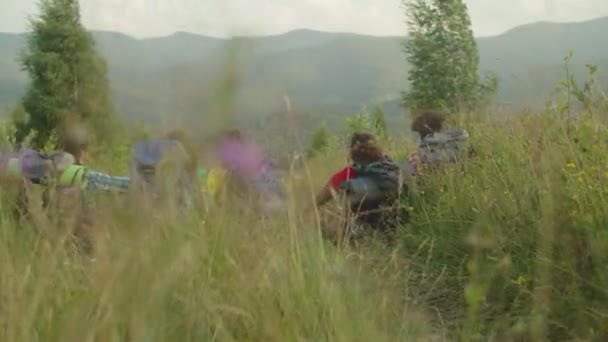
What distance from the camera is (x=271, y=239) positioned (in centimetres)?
252

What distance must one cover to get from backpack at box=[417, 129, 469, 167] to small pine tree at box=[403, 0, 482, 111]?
43.1 metres

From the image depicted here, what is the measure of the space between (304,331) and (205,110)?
0.76m

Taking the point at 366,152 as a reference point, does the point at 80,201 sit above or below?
above

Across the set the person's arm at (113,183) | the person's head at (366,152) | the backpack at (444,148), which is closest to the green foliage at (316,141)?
→ the person's arm at (113,183)

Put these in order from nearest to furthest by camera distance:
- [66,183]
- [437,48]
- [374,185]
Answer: [66,183] < [374,185] < [437,48]

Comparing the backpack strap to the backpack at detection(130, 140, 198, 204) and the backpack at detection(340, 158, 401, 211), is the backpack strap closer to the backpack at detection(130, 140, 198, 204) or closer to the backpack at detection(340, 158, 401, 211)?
the backpack at detection(130, 140, 198, 204)

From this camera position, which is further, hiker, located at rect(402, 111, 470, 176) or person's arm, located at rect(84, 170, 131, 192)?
hiker, located at rect(402, 111, 470, 176)

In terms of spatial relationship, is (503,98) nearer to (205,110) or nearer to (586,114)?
(586,114)

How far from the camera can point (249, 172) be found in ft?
8.86

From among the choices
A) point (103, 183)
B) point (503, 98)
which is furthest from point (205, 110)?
point (503, 98)

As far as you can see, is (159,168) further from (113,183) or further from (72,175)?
(72,175)

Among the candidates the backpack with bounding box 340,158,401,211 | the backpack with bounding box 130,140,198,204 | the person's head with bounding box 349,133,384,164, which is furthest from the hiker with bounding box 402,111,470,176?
the backpack with bounding box 130,140,198,204

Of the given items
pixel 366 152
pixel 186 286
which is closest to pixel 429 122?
pixel 366 152

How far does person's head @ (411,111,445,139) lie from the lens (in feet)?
22.1
